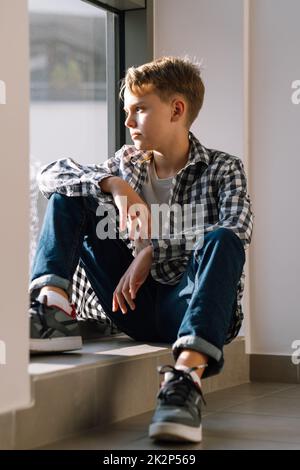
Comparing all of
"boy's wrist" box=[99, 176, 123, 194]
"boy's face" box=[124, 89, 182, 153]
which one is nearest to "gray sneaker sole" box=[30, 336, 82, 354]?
"boy's wrist" box=[99, 176, 123, 194]

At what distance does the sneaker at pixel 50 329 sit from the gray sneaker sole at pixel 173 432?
34 cm

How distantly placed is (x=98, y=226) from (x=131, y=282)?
224mm

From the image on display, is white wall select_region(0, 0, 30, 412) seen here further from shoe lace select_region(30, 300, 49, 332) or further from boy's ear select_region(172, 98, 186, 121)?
boy's ear select_region(172, 98, 186, 121)

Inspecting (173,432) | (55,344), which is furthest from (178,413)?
(55,344)

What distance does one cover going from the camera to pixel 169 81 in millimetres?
2053

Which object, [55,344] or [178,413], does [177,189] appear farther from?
[178,413]

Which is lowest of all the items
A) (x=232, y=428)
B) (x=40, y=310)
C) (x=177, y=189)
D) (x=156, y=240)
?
(x=232, y=428)

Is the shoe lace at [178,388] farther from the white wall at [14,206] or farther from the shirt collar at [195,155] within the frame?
the shirt collar at [195,155]

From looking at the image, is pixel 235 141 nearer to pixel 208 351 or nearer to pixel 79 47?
pixel 79 47

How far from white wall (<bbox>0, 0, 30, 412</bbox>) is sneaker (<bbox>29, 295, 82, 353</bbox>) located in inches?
10.8

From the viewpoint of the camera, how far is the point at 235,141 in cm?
256

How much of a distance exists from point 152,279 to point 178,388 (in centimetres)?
55

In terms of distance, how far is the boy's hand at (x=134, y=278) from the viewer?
1.82 m
